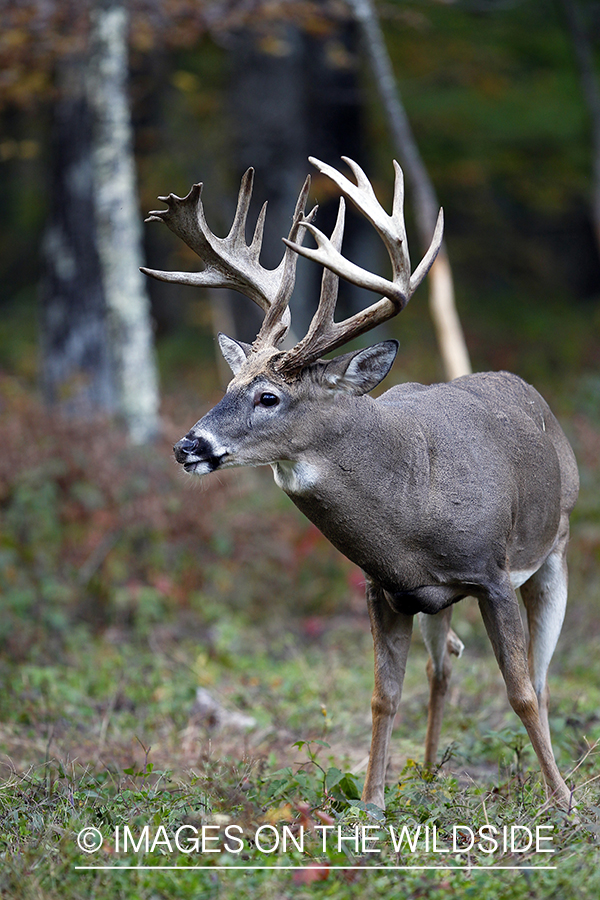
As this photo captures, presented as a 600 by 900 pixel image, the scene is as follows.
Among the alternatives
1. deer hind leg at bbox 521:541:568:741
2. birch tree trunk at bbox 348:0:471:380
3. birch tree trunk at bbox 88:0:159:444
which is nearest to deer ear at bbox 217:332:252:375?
deer hind leg at bbox 521:541:568:741

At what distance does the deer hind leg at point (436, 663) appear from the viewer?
487 centimetres

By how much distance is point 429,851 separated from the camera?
3.54m

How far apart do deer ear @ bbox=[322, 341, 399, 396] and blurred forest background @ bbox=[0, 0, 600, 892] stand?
87.4 inches

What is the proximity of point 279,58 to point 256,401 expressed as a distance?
10.9 metres

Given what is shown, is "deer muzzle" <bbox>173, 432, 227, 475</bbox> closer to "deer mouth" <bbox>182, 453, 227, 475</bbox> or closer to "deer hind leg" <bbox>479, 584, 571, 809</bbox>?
"deer mouth" <bbox>182, 453, 227, 475</bbox>

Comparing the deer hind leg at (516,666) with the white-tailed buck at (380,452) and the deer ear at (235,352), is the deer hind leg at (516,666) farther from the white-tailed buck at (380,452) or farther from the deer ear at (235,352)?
the deer ear at (235,352)

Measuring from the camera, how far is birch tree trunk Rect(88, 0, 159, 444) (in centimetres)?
906

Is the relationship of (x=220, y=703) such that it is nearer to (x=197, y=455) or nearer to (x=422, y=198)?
(x=197, y=455)

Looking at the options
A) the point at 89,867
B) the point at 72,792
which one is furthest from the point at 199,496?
the point at 89,867

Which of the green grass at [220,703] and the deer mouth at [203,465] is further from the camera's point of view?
the deer mouth at [203,465]

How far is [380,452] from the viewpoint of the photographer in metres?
4.01

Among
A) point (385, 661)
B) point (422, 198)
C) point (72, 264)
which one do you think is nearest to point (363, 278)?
point (385, 661)

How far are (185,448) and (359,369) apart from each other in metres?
0.77

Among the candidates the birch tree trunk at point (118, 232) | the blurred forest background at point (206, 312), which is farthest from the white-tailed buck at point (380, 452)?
the birch tree trunk at point (118, 232)
